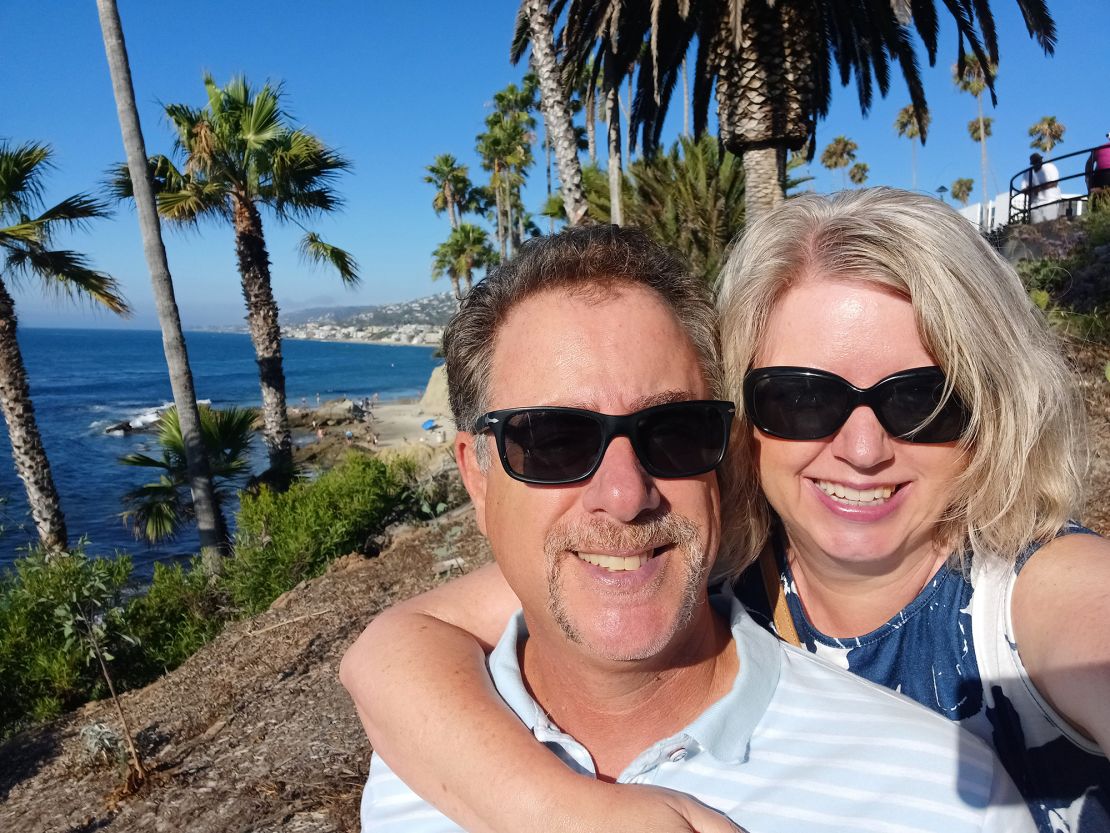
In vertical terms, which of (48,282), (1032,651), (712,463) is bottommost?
(1032,651)

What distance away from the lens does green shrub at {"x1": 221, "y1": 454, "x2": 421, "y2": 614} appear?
8.37 metres

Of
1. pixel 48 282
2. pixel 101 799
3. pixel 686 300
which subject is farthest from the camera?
pixel 48 282

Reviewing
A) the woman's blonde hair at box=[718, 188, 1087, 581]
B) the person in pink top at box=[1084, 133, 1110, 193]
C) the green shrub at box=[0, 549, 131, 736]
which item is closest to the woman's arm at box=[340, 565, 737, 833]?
the woman's blonde hair at box=[718, 188, 1087, 581]

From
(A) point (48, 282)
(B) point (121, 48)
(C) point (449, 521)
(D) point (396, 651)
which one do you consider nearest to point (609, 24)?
(B) point (121, 48)

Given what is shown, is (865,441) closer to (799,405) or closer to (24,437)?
(799,405)

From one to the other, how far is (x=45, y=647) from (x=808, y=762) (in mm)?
8632

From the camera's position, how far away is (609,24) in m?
9.84

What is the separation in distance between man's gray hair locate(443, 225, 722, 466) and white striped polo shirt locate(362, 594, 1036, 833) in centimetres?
68

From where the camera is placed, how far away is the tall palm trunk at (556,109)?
9.10 m

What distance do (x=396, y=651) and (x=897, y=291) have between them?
1.49 meters

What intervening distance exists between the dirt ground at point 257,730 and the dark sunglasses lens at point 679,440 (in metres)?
2.65

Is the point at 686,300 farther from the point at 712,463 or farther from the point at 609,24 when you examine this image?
the point at 609,24

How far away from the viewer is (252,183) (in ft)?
41.2

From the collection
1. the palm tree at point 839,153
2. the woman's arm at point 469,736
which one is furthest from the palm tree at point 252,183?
the palm tree at point 839,153
